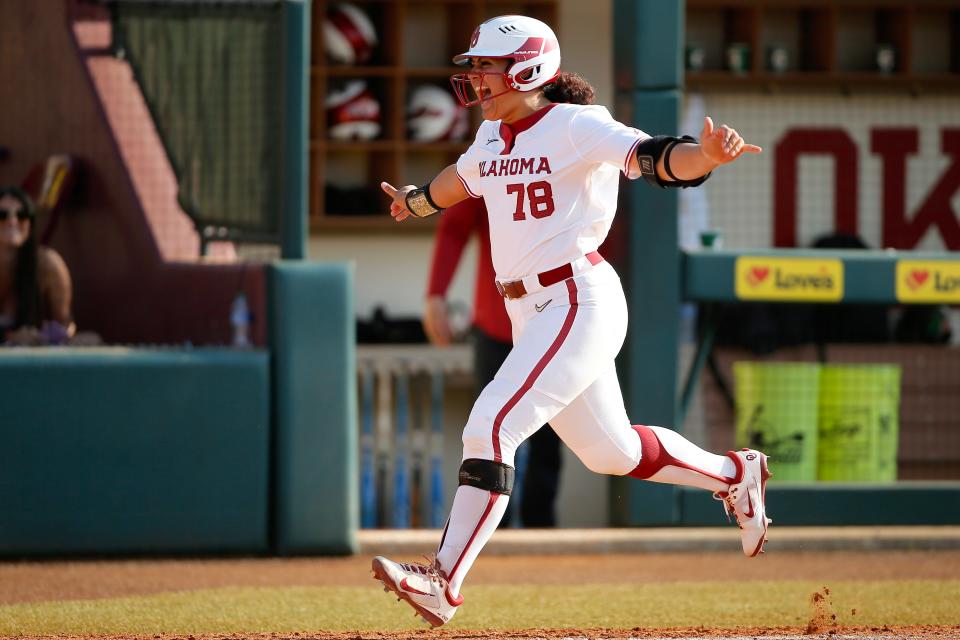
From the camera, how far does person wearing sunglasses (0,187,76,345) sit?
6398 millimetres

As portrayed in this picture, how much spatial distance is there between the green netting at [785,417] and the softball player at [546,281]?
2505mm

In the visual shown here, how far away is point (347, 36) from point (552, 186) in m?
5.30

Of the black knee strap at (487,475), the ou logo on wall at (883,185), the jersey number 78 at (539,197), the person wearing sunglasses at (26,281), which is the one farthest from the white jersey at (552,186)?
the ou logo on wall at (883,185)

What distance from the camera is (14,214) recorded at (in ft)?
21.0

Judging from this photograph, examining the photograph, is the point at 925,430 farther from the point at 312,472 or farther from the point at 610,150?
the point at 610,150

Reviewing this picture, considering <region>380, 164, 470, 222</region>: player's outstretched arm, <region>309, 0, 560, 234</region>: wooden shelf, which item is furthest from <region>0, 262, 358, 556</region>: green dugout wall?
<region>309, 0, 560, 234</region>: wooden shelf

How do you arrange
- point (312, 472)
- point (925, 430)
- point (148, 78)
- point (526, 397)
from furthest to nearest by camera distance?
point (925, 430)
point (148, 78)
point (312, 472)
point (526, 397)

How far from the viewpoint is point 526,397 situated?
411 cm

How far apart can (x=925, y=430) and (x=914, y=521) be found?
3.35 feet

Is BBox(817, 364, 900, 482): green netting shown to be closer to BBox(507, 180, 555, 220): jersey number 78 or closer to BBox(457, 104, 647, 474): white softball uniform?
BBox(457, 104, 647, 474): white softball uniform

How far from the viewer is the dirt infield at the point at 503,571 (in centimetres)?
559

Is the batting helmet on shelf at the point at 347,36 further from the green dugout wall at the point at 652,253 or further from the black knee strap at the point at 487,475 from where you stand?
the black knee strap at the point at 487,475

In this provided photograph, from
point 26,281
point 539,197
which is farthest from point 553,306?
point 26,281

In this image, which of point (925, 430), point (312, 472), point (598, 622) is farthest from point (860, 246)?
point (598, 622)
